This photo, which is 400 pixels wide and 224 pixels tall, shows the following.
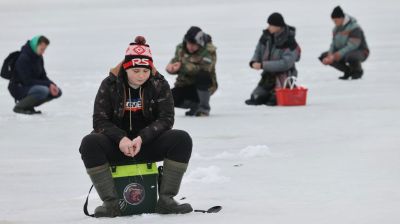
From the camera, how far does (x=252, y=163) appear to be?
7.53m

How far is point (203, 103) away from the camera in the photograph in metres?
11.5

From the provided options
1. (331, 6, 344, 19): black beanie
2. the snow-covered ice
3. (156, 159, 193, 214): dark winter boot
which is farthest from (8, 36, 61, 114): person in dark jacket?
(156, 159, 193, 214): dark winter boot

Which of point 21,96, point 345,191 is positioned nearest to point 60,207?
point 345,191

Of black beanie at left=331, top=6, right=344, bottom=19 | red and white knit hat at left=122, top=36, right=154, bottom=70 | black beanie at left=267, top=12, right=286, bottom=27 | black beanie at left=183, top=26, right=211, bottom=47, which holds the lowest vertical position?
red and white knit hat at left=122, top=36, right=154, bottom=70

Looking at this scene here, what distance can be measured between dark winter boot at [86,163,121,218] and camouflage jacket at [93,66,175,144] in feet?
0.61

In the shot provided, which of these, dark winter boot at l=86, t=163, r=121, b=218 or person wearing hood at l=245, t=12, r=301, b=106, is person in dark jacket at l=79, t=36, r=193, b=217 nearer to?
dark winter boot at l=86, t=163, r=121, b=218

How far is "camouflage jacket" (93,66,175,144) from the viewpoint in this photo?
5.30m

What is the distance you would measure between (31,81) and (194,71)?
2148 mm

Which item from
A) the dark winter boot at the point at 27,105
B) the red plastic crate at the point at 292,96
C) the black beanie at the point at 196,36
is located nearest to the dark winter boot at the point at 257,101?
the red plastic crate at the point at 292,96

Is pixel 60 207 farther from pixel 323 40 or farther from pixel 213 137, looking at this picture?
pixel 323 40

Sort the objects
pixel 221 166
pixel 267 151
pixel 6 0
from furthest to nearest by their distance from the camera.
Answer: pixel 6 0 < pixel 267 151 < pixel 221 166

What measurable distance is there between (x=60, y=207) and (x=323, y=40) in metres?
20.9

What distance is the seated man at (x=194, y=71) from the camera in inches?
427

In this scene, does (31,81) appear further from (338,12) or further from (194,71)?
(338,12)
